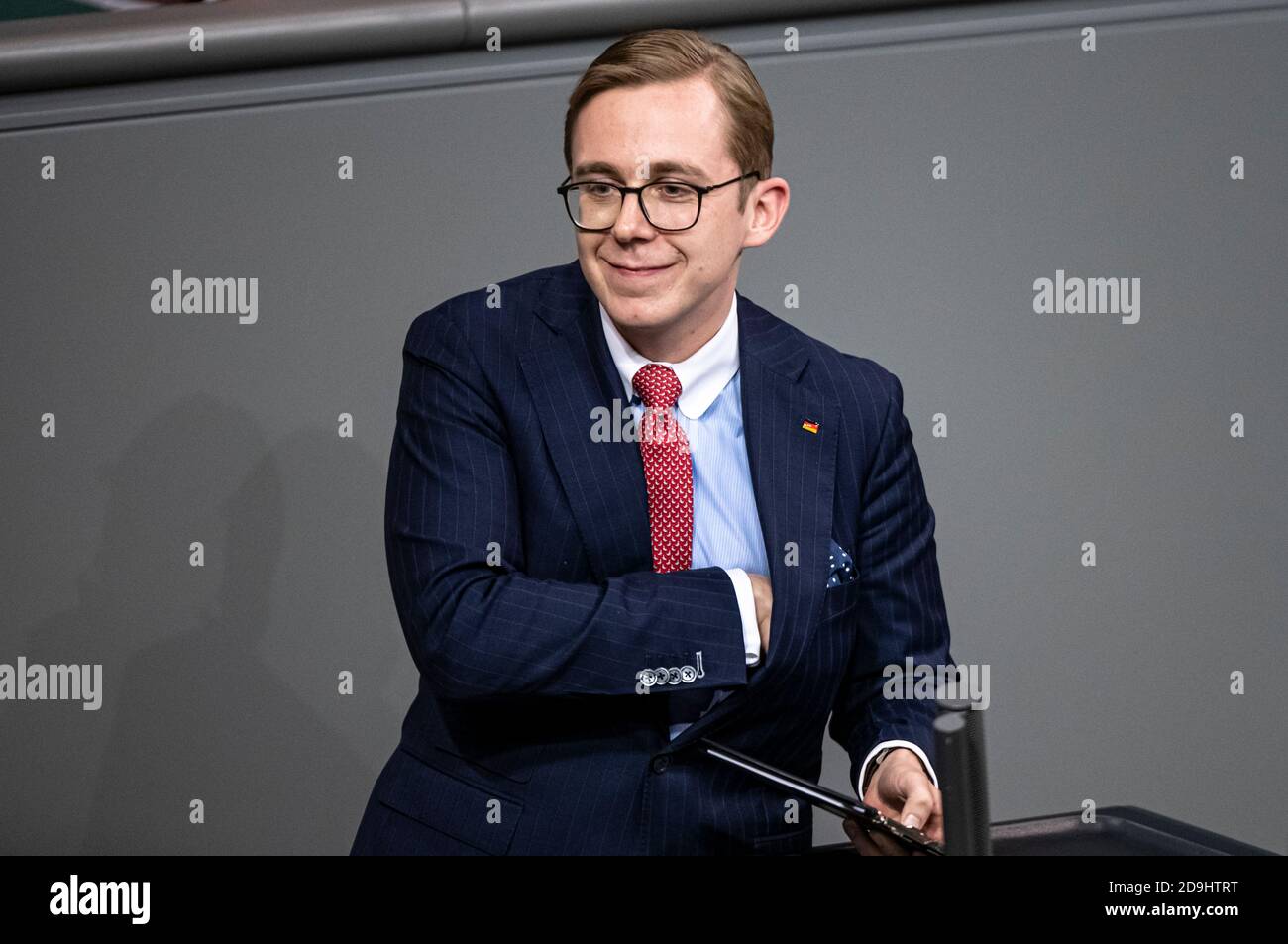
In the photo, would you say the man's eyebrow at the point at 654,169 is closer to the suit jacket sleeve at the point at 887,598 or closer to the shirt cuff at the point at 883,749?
the suit jacket sleeve at the point at 887,598

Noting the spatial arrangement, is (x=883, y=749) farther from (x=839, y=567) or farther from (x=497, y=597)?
(x=497, y=597)

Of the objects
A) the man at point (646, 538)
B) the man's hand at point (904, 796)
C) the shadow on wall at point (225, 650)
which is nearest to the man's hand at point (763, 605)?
the man at point (646, 538)

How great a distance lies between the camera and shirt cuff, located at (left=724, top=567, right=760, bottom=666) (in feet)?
6.00

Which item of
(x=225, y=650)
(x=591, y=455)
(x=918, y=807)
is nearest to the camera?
(x=918, y=807)

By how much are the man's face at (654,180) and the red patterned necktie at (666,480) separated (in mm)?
116

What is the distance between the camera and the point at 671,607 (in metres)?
1.80

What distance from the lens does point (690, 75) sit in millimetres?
1849

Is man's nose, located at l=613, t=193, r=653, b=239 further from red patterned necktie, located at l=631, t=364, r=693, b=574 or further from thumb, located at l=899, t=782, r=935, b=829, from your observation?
thumb, located at l=899, t=782, r=935, b=829

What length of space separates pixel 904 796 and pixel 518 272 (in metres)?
1.91

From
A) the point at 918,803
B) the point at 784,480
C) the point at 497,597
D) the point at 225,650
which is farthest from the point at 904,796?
the point at 225,650

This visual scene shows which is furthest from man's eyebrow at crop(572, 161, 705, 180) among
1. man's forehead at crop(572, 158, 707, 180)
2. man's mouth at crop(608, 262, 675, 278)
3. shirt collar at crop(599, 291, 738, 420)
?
shirt collar at crop(599, 291, 738, 420)

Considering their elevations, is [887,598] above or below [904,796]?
above

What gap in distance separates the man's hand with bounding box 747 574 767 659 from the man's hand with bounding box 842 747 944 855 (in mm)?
234
